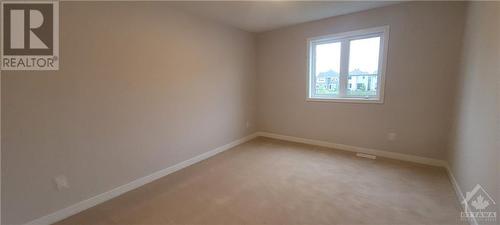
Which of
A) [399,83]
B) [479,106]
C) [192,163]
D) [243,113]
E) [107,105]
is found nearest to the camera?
[479,106]

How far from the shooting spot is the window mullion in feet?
11.6

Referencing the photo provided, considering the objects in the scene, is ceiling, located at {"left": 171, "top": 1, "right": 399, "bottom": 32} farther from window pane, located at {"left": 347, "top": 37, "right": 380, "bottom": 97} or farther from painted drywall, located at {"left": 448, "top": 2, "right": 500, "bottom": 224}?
painted drywall, located at {"left": 448, "top": 2, "right": 500, "bottom": 224}

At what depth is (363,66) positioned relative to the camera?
3424mm

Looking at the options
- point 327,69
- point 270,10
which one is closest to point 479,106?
point 327,69

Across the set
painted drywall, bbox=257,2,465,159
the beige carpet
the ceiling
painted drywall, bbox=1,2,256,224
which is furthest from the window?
painted drywall, bbox=1,2,256,224

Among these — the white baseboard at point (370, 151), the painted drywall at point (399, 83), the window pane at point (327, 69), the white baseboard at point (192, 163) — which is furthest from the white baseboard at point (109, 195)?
the window pane at point (327, 69)

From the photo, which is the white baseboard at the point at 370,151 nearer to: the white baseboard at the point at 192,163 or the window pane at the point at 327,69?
the white baseboard at the point at 192,163

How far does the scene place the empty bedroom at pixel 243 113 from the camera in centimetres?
176

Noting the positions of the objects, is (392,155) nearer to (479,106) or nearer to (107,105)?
(479,106)

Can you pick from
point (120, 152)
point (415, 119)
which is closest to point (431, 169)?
point (415, 119)

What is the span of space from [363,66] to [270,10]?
1.78 metres

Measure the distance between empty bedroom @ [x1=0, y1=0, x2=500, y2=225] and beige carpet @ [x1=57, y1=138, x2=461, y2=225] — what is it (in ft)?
0.07

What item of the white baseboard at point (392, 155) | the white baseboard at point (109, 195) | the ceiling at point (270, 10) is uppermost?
the ceiling at point (270, 10)

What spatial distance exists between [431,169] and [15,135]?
4547 mm
